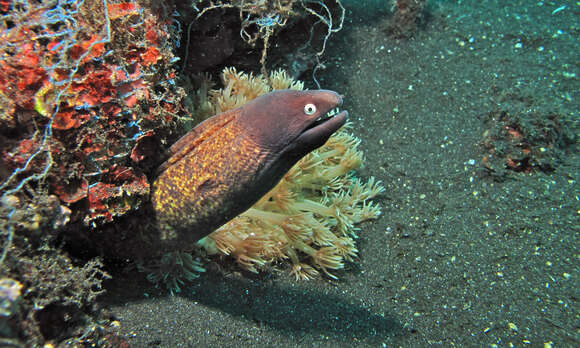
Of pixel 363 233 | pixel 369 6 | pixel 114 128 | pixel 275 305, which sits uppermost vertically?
pixel 114 128

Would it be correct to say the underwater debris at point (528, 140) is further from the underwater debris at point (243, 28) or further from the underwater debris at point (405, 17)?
the underwater debris at point (243, 28)

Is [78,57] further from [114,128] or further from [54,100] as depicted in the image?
[114,128]

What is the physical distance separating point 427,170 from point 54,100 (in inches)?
171

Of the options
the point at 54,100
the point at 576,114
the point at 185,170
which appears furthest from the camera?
the point at 576,114

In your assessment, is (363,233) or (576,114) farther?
(576,114)

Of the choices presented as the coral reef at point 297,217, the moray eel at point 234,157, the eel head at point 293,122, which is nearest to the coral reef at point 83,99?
the moray eel at point 234,157

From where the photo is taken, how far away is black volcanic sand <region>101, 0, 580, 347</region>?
3.01 metres

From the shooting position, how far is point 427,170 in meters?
4.70

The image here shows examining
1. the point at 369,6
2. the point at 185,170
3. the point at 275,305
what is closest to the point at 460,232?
the point at 275,305

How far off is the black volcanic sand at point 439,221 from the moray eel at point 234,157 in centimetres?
83

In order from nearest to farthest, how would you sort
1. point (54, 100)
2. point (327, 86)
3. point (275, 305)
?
point (54, 100) < point (275, 305) < point (327, 86)

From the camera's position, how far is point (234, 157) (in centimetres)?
248

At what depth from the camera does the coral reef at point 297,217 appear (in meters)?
3.36

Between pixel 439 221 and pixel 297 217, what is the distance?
191cm
